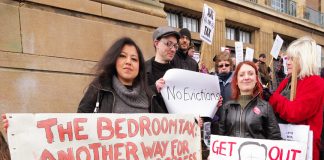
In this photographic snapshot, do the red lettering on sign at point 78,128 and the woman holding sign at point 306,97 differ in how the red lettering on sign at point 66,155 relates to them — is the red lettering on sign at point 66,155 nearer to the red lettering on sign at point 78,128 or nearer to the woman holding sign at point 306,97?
the red lettering on sign at point 78,128

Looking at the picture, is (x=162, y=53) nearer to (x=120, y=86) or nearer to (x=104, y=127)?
(x=120, y=86)

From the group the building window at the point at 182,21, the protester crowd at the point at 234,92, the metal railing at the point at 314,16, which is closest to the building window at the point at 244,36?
the building window at the point at 182,21

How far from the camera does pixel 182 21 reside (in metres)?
13.2

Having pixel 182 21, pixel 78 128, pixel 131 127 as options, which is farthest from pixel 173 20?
pixel 78 128

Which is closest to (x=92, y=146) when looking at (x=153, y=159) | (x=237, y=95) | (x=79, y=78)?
(x=153, y=159)

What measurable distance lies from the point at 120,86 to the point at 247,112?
1128 millimetres

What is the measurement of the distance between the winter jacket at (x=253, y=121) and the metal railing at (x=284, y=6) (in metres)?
16.0

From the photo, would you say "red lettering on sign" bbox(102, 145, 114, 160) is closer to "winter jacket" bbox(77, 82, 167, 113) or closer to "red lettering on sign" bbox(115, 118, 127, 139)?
"red lettering on sign" bbox(115, 118, 127, 139)

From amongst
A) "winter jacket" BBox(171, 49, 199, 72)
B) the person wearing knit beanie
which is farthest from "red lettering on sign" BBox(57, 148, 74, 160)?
the person wearing knit beanie

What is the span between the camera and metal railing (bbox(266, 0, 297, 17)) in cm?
1848

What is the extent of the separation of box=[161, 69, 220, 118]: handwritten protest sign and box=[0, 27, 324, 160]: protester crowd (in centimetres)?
10

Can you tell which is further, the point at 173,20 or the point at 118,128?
the point at 173,20

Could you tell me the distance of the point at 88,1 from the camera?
573 centimetres

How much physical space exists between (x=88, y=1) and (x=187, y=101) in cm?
311
